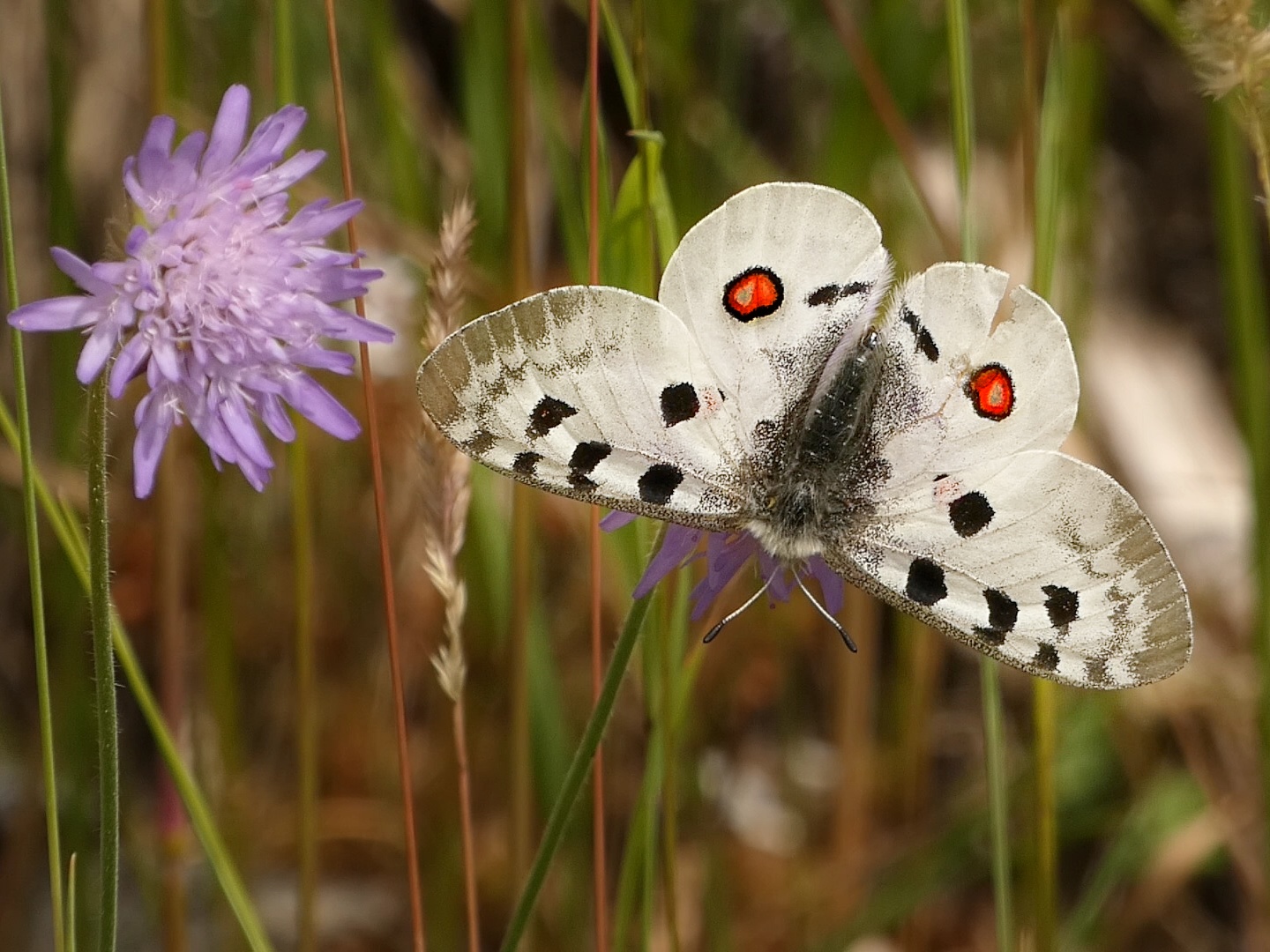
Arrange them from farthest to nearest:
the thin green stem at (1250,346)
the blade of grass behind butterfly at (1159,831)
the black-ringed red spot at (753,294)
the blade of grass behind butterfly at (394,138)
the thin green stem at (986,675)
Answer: the blade of grass behind butterfly at (1159,831)
the blade of grass behind butterfly at (394,138)
the thin green stem at (1250,346)
the thin green stem at (986,675)
the black-ringed red spot at (753,294)

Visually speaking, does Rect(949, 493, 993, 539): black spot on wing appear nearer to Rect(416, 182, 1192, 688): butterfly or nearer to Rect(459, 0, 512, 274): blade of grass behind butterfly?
Rect(416, 182, 1192, 688): butterfly

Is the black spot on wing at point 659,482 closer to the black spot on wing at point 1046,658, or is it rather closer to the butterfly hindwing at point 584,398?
the butterfly hindwing at point 584,398

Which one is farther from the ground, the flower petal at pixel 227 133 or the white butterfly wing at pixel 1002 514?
the flower petal at pixel 227 133

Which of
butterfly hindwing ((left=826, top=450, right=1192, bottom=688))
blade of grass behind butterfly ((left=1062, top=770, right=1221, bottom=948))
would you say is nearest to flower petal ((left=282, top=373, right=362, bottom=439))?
butterfly hindwing ((left=826, top=450, right=1192, bottom=688))

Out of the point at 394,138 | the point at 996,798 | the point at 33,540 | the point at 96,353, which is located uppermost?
the point at 394,138

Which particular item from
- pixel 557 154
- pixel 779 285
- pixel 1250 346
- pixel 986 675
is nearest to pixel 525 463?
pixel 779 285

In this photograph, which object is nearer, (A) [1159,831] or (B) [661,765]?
(B) [661,765]

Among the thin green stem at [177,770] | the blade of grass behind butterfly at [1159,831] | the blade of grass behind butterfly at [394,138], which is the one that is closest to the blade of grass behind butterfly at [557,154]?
the blade of grass behind butterfly at [394,138]

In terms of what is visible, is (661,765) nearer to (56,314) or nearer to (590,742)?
(590,742)
